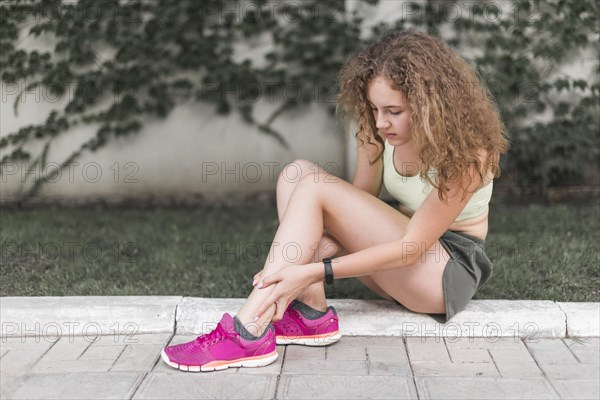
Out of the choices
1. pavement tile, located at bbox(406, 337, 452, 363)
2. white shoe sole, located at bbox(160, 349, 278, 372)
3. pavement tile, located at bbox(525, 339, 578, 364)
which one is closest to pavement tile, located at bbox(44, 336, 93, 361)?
white shoe sole, located at bbox(160, 349, 278, 372)

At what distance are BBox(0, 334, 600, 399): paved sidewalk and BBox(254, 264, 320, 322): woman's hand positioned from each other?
0.22 meters

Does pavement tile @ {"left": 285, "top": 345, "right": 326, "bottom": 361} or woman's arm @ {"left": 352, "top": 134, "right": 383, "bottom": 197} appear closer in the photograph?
pavement tile @ {"left": 285, "top": 345, "right": 326, "bottom": 361}

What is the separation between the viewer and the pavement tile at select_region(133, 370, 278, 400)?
2428 millimetres

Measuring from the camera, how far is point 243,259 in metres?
3.99

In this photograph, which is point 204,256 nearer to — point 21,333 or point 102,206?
point 21,333

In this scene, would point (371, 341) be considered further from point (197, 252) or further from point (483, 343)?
point (197, 252)

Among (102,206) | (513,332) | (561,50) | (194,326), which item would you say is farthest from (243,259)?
(561,50)

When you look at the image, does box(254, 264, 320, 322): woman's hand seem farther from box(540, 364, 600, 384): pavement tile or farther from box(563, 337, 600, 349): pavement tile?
box(563, 337, 600, 349): pavement tile

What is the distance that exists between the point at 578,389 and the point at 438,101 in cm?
100

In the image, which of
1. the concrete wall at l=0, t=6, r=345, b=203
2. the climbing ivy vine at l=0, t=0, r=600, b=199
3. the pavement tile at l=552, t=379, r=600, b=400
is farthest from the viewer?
the concrete wall at l=0, t=6, r=345, b=203

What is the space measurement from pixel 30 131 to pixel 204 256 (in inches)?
95.8

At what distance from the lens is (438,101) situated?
8.25 feet

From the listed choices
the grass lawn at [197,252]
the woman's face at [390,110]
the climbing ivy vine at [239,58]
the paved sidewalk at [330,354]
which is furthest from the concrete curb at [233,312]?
the climbing ivy vine at [239,58]

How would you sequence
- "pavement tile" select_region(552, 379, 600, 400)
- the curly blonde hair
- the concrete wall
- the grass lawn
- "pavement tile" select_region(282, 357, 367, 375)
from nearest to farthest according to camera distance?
"pavement tile" select_region(552, 379, 600, 400) → the curly blonde hair → "pavement tile" select_region(282, 357, 367, 375) → the grass lawn → the concrete wall
